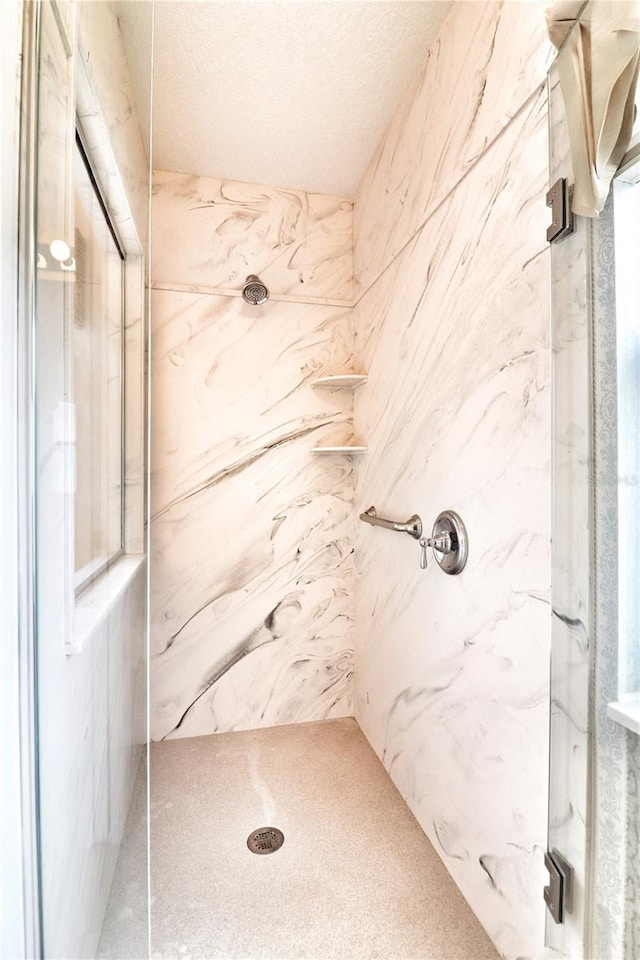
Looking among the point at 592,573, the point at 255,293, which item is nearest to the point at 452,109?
the point at 255,293

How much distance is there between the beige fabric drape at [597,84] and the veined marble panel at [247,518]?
1.34 m

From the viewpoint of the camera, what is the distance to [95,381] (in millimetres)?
936

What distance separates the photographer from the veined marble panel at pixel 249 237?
187cm

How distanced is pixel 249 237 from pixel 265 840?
2.29m

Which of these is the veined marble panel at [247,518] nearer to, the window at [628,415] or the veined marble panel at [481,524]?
the veined marble panel at [481,524]

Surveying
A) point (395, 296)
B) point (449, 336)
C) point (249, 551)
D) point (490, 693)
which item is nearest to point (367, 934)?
point (490, 693)

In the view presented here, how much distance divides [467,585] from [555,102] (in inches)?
41.0

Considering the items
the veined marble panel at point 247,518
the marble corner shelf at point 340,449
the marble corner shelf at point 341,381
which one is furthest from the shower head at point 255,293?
the marble corner shelf at point 340,449

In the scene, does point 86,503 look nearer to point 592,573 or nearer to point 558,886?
point 592,573

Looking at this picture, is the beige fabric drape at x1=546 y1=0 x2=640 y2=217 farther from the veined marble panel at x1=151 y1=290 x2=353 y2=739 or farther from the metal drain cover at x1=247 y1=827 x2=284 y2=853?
the metal drain cover at x1=247 y1=827 x2=284 y2=853

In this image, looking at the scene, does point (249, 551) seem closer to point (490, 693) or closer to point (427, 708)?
point (427, 708)

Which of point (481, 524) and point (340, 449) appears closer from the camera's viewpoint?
point (481, 524)

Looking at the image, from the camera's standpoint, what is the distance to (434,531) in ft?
4.11

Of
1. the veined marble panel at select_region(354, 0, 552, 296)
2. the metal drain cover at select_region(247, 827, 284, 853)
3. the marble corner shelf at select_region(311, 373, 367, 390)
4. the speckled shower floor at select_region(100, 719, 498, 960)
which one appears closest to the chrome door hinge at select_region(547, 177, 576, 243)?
the veined marble panel at select_region(354, 0, 552, 296)
